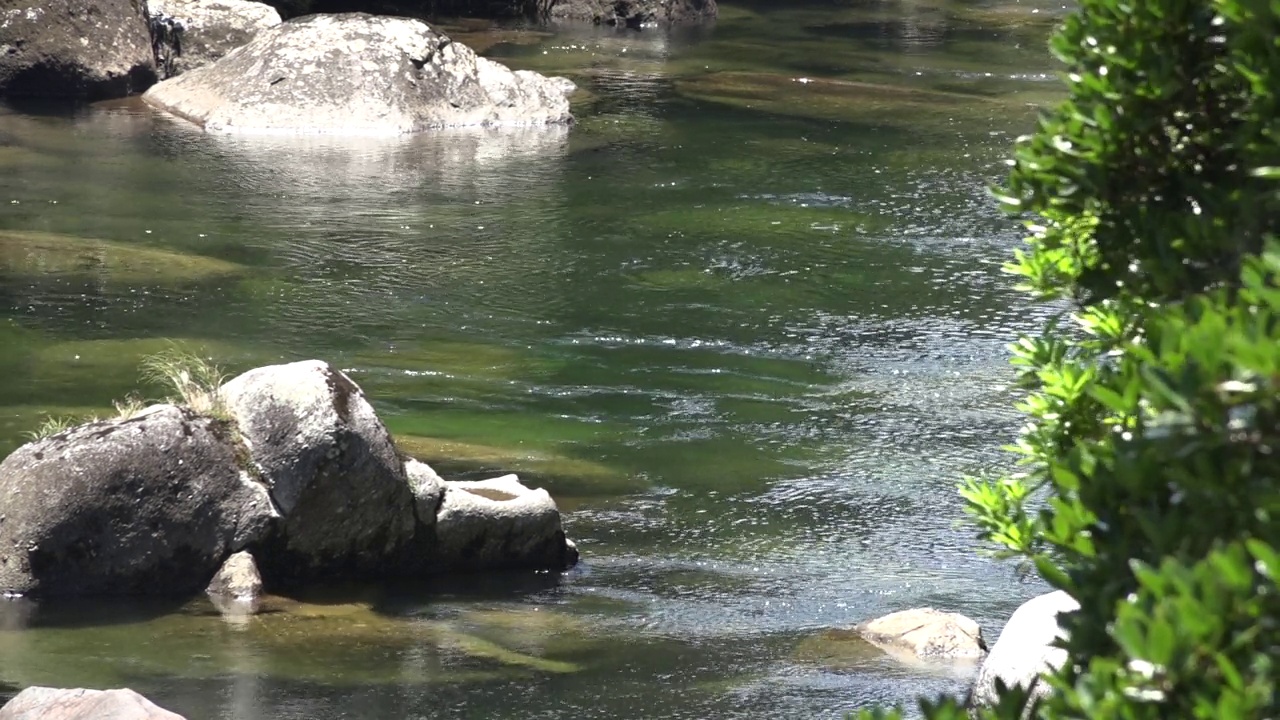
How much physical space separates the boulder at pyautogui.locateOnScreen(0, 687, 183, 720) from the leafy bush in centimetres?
271

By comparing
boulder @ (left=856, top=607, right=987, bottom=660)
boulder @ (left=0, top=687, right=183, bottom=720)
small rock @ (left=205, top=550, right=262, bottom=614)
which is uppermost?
boulder @ (left=0, top=687, right=183, bottom=720)

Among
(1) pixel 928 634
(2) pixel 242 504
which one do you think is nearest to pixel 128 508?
(2) pixel 242 504

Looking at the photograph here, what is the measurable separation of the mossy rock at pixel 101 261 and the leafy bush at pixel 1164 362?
30.5 feet

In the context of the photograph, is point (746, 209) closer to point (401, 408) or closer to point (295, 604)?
point (401, 408)

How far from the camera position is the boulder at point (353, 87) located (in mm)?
17531

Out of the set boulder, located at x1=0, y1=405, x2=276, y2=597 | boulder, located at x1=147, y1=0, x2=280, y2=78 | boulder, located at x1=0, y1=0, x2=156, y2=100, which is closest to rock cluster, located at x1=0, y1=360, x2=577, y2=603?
boulder, located at x1=0, y1=405, x2=276, y2=597

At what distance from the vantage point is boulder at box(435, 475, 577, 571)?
7711mm

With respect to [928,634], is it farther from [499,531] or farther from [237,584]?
[237,584]

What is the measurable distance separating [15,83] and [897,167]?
363 inches

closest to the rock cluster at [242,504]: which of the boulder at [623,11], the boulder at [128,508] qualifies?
the boulder at [128,508]

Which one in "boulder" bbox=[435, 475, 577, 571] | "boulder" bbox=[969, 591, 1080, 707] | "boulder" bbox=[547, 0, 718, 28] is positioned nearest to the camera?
"boulder" bbox=[969, 591, 1080, 707]

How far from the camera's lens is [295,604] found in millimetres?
7199

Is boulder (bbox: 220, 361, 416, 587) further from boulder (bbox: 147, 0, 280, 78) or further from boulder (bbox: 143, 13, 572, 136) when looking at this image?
boulder (bbox: 147, 0, 280, 78)

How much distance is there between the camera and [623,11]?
26609 mm
